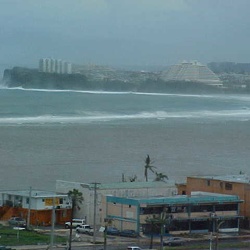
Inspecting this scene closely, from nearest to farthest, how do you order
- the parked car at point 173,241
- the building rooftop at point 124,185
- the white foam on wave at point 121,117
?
the parked car at point 173,241
the building rooftop at point 124,185
the white foam on wave at point 121,117

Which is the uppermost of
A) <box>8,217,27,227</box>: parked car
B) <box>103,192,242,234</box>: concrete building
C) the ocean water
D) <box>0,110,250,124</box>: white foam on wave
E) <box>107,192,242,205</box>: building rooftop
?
<box>0,110,250,124</box>: white foam on wave

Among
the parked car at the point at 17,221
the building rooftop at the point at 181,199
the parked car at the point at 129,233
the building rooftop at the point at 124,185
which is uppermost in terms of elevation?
the building rooftop at the point at 124,185

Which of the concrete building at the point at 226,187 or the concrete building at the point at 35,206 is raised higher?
the concrete building at the point at 226,187

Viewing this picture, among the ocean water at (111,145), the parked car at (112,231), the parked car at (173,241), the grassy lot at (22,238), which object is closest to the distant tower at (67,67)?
the ocean water at (111,145)

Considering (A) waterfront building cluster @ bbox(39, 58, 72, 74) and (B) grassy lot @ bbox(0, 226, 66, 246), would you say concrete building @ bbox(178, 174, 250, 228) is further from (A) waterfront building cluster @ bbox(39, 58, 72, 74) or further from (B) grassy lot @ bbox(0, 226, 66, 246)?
(A) waterfront building cluster @ bbox(39, 58, 72, 74)

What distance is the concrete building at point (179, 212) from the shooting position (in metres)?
9.84

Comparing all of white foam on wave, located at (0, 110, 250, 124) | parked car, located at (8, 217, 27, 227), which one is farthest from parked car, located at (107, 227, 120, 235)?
white foam on wave, located at (0, 110, 250, 124)

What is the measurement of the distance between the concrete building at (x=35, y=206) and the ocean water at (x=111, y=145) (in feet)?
5.90

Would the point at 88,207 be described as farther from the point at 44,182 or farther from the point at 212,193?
the point at 44,182

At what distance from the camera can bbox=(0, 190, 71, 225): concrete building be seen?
401 inches

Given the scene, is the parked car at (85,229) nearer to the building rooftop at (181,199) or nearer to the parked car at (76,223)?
the parked car at (76,223)

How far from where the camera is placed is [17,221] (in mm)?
9992

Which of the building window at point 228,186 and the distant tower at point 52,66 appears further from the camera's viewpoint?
the distant tower at point 52,66

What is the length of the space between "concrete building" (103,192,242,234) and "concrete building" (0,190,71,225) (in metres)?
0.40
